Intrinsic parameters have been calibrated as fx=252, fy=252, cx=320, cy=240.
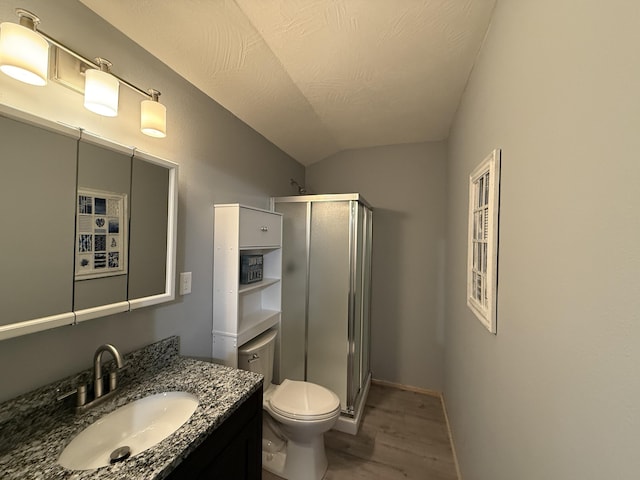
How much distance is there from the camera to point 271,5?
1.16 metres

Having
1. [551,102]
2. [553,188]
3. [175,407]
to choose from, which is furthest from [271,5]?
[175,407]

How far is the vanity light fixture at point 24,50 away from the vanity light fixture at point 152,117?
35cm

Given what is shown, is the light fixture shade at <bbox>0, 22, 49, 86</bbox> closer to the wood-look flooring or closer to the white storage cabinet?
the white storage cabinet

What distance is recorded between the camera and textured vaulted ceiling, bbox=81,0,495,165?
1.15m

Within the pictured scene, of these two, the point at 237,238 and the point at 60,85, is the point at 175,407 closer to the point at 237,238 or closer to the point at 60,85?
the point at 237,238

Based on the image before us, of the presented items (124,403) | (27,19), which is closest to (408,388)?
(124,403)

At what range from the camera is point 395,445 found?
1.94 meters

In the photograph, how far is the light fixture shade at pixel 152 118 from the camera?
1.15m

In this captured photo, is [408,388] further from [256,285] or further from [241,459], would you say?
[241,459]

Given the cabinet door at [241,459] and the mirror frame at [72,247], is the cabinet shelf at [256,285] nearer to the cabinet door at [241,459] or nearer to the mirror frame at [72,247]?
the mirror frame at [72,247]

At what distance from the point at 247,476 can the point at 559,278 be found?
1422 mm

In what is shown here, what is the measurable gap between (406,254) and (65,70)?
274 cm

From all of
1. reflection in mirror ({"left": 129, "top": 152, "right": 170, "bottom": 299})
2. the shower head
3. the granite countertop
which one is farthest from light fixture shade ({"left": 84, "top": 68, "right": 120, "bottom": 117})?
the shower head

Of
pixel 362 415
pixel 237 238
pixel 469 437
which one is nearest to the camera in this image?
pixel 469 437
